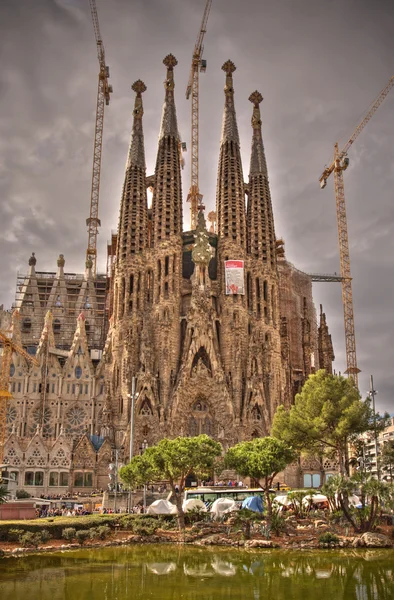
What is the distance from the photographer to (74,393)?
78.5 metres

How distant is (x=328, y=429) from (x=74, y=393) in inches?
1646

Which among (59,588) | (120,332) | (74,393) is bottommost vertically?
(59,588)

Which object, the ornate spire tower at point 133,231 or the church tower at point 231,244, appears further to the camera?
the ornate spire tower at point 133,231

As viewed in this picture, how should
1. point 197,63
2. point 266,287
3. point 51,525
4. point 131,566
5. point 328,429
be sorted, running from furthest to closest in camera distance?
point 197,63 → point 266,287 → point 328,429 → point 51,525 → point 131,566

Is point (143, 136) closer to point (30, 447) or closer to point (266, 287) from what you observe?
point (266, 287)

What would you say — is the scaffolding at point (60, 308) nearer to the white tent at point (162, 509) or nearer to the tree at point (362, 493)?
the white tent at point (162, 509)

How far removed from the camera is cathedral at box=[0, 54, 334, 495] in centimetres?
7175

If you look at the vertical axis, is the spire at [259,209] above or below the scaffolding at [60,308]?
above

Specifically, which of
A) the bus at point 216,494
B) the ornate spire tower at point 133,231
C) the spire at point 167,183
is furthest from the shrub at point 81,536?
the spire at point 167,183

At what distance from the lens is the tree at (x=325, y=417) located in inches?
1740

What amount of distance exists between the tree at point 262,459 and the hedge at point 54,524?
9.09 meters

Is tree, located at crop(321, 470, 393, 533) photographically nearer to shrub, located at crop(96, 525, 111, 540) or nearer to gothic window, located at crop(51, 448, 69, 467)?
shrub, located at crop(96, 525, 111, 540)

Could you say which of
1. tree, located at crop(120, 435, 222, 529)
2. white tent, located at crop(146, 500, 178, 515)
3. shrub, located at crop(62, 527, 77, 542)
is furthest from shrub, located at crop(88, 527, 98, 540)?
white tent, located at crop(146, 500, 178, 515)

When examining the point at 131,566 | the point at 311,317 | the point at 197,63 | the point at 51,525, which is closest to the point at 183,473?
the point at 51,525
